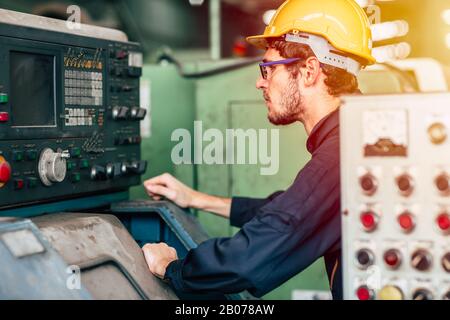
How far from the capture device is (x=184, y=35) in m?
7.96

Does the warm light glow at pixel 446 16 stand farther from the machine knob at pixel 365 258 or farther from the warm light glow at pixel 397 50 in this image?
the machine knob at pixel 365 258

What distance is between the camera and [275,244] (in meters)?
1.95

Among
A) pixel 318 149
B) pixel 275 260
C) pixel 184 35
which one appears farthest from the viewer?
pixel 184 35

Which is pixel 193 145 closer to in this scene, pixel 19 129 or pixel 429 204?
pixel 19 129

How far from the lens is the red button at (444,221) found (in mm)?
1644

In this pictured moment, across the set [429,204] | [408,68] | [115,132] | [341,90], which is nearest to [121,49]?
[115,132]

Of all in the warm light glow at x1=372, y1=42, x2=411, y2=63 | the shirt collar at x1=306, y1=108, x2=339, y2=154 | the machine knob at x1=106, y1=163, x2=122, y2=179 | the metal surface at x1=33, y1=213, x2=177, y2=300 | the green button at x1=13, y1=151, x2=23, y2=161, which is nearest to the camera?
the metal surface at x1=33, y1=213, x2=177, y2=300

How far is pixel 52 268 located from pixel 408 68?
2.73 m

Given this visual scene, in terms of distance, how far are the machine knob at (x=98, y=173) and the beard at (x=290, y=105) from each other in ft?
1.81

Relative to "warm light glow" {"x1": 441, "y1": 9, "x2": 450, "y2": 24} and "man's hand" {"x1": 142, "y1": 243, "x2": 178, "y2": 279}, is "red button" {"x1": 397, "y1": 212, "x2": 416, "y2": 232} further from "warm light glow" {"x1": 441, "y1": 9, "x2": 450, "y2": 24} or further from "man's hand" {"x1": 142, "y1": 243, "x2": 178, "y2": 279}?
"warm light glow" {"x1": 441, "y1": 9, "x2": 450, "y2": 24}

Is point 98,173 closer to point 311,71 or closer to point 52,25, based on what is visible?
point 52,25

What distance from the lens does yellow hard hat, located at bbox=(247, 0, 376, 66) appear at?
227cm

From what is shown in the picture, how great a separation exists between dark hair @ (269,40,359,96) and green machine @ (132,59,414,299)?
1373 millimetres

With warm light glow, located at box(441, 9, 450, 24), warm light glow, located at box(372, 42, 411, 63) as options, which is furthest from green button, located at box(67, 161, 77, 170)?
warm light glow, located at box(372, 42, 411, 63)
